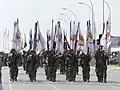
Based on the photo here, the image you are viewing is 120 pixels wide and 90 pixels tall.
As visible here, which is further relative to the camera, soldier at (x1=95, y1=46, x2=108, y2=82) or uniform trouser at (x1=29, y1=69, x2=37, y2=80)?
uniform trouser at (x1=29, y1=69, x2=37, y2=80)

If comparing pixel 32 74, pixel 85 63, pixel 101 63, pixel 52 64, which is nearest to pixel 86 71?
pixel 85 63

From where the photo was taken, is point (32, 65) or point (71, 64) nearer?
point (71, 64)

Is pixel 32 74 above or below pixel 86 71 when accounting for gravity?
below

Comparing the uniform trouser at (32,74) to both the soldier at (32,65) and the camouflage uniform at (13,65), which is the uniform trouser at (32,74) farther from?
the camouflage uniform at (13,65)

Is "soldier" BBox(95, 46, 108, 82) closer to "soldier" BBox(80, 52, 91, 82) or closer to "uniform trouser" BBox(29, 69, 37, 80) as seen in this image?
"soldier" BBox(80, 52, 91, 82)

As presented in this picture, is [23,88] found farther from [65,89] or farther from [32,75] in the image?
[32,75]

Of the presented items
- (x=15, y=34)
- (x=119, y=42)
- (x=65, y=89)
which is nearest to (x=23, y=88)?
(x=65, y=89)

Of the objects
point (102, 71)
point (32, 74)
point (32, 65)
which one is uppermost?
point (32, 65)

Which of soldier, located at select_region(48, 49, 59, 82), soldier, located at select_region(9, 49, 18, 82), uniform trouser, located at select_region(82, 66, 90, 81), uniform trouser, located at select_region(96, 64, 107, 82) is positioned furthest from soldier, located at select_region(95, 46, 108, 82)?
soldier, located at select_region(9, 49, 18, 82)

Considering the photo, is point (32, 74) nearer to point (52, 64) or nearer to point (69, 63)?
point (52, 64)

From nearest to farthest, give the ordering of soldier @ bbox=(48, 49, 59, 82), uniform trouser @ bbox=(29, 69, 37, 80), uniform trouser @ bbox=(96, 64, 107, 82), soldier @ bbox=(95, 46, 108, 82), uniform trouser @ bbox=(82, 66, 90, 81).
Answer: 1. soldier @ bbox=(95, 46, 108, 82)
2. uniform trouser @ bbox=(96, 64, 107, 82)
3. soldier @ bbox=(48, 49, 59, 82)
4. uniform trouser @ bbox=(82, 66, 90, 81)
5. uniform trouser @ bbox=(29, 69, 37, 80)

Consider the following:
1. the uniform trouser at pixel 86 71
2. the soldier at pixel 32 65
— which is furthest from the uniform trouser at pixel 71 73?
the soldier at pixel 32 65

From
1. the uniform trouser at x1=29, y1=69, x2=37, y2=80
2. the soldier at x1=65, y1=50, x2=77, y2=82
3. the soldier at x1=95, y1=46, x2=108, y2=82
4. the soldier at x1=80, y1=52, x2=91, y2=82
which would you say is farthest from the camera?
the uniform trouser at x1=29, y1=69, x2=37, y2=80

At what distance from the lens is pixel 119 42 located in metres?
129
